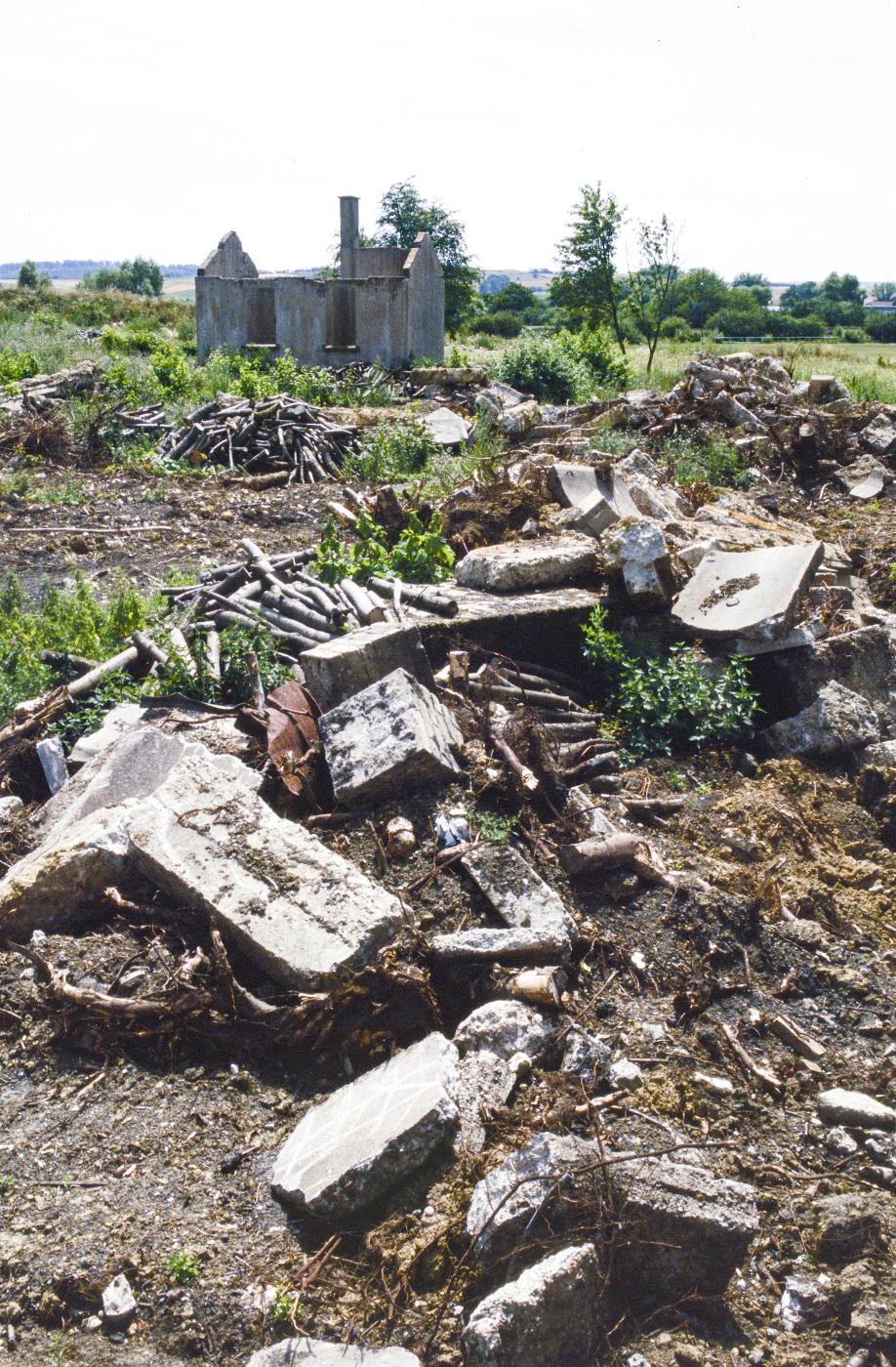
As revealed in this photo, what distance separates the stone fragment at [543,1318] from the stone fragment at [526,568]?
15.6 ft

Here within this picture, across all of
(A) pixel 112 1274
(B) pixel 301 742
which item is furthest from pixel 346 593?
(A) pixel 112 1274

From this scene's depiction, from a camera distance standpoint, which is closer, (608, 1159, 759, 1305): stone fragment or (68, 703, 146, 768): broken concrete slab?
(608, 1159, 759, 1305): stone fragment

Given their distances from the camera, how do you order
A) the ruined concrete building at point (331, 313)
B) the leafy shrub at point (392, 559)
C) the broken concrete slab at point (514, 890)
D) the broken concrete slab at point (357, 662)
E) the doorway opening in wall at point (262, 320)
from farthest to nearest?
the doorway opening in wall at point (262, 320) → the ruined concrete building at point (331, 313) → the leafy shrub at point (392, 559) → the broken concrete slab at point (357, 662) → the broken concrete slab at point (514, 890)

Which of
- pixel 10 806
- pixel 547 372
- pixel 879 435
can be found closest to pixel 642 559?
pixel 10 806

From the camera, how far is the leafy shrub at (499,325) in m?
52.2

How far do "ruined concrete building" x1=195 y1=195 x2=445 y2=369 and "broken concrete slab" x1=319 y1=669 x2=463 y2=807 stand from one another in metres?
17.9

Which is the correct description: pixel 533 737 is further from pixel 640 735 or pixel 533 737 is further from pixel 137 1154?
pixel 137 1154

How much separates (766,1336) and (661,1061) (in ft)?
3.18

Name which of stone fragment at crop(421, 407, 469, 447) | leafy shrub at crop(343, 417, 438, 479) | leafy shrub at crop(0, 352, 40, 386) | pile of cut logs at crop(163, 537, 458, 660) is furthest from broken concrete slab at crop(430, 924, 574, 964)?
leafy shrub at crop(0, 352, 40, 386)

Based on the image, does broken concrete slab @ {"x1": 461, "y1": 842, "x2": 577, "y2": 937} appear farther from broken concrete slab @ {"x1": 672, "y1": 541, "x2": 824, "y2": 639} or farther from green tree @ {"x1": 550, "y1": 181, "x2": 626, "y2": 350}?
green tree @ {"x1": 550, "y1": 181, "x2": 626, "y2": 350}

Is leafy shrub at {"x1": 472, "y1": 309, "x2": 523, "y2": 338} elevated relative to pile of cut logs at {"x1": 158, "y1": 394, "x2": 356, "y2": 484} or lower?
elevated

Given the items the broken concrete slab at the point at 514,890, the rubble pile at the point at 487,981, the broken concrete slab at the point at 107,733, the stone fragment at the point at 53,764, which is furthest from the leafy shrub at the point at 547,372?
the broken concrete slab at the point at 514,890

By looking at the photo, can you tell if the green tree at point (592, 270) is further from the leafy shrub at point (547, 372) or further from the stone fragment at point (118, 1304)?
the stone fragment at point (118, 1304)

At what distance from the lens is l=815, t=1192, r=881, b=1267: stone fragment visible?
3.01m
